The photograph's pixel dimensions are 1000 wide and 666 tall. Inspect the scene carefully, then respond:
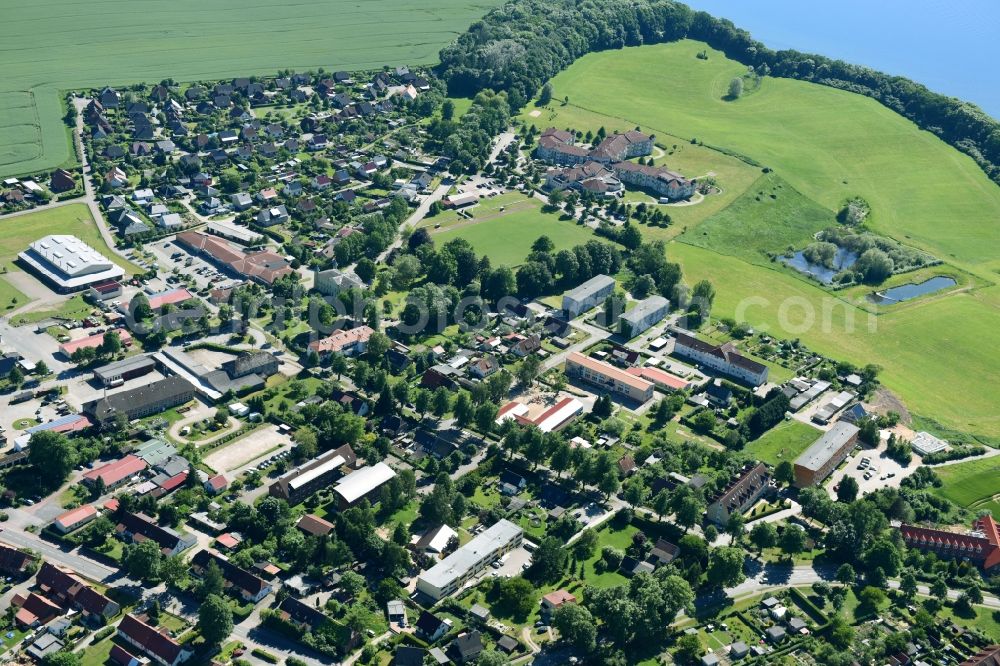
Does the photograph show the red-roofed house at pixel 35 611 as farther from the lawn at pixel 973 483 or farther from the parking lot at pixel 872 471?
the lawn at pixel 973 483


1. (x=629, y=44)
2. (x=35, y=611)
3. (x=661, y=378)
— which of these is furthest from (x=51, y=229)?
(x=629, y=44)

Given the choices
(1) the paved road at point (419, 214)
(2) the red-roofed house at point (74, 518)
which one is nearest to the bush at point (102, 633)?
(2) the red-roofed house at point (74, 518)

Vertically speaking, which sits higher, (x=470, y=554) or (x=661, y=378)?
(x=661, y=378)

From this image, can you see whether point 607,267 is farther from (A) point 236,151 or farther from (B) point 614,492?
(A) point 236,151

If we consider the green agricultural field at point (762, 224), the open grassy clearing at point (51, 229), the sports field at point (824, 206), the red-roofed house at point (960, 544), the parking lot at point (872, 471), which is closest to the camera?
the red-roofed house at point (960, 544)

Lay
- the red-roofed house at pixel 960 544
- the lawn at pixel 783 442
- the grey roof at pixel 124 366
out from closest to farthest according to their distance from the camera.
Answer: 1. the red-roofed house at pixel 960 544
2. the lawn at pixel 783 442
3. the grey roof at pixel 124 366

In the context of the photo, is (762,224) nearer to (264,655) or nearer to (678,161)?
(678,161)

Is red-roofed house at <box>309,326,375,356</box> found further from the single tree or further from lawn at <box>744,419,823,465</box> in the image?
lawn at <box>744,419,823,465</box>

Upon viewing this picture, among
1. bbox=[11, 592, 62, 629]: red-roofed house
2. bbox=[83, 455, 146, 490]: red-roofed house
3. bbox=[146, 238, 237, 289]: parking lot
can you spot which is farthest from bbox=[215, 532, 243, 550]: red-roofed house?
bbox=[146, 238, 237, 289]: parking lot
